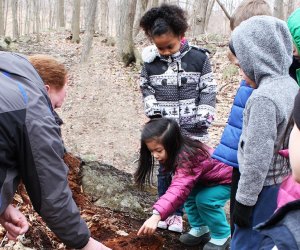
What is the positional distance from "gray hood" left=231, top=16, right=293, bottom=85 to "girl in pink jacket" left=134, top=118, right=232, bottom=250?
0.90 metres

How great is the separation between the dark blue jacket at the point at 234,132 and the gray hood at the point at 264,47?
0.80ft

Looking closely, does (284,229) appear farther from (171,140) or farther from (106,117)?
(106,117)

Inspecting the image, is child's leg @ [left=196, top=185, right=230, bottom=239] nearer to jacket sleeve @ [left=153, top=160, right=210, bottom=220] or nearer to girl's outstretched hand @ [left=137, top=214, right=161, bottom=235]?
jacket sleeve @ [left=153, top=160, right=210, bottom=220]

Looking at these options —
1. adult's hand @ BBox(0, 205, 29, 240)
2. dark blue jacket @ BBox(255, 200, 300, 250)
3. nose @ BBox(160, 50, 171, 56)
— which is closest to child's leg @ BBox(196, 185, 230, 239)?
nose @ BBox(160, 50, 171, 56)

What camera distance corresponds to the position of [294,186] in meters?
1.68

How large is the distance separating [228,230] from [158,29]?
163 centimetres

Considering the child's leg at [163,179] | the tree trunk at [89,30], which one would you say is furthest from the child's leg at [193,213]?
the tree trunk at [89,30]

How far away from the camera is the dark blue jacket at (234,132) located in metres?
2.33

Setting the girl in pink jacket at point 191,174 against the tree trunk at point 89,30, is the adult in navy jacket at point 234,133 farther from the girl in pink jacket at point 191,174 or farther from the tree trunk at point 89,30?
the tree trunk at point 89,30

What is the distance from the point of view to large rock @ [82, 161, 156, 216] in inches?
134

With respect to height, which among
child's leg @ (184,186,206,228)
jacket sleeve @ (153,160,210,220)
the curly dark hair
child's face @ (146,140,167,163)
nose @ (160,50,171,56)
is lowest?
child's leg @ (184,186,206,228)

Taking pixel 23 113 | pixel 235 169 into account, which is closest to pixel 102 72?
pixel 235 169

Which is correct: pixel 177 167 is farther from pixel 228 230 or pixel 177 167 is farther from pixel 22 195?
pixel 22 195

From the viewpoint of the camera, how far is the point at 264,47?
202cm
